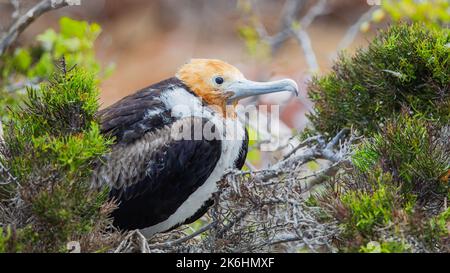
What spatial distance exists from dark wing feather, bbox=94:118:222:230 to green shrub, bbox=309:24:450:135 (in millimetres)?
485

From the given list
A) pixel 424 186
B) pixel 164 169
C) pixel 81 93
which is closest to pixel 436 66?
pixel 424 186

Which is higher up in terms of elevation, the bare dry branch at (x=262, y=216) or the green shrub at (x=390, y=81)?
the green shrub at (x=390, y=81)

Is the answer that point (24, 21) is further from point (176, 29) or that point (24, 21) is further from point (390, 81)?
point (176, 29)

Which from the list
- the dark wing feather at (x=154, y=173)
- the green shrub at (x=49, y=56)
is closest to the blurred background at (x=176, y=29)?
the green shrub at (x=49, y=56)

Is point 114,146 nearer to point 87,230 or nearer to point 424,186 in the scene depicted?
point 87,230

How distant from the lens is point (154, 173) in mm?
2266

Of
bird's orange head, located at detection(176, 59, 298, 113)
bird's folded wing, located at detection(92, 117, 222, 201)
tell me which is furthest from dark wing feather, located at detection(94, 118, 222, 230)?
bird's orange head, located at detection(176, 59, 298, 113)

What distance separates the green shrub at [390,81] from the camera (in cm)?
230

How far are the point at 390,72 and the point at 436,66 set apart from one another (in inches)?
5.3

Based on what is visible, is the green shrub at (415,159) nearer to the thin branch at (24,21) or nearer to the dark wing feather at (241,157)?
the dark wing feather at (241,157)

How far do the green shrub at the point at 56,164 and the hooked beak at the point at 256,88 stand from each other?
0.62 meters

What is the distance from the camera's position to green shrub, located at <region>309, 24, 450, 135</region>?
230cm

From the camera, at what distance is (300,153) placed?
104 inches
